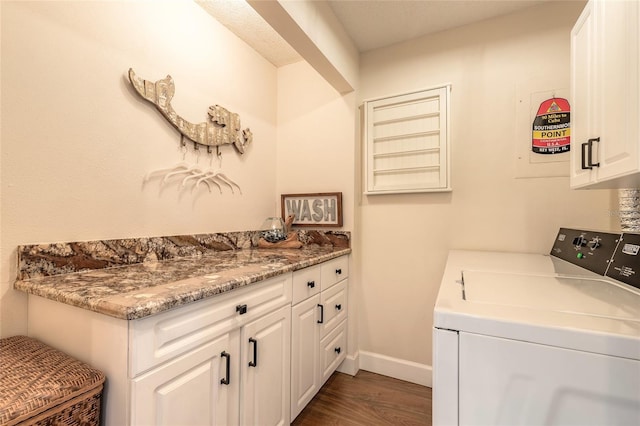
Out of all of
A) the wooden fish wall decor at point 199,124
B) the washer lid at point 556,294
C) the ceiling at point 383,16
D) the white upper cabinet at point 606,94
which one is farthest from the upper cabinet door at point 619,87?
the wooden fish wall decor at point 199,124

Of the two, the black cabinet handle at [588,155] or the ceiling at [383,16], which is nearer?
the black cabinet handle at [588,155]

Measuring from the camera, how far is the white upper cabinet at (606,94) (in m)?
0.83

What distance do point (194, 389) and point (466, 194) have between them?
73.8 inches

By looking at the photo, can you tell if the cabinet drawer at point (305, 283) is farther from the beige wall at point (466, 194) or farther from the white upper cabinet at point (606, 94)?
the white upper cabinet at point (606, 94)

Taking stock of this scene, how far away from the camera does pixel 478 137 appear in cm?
190

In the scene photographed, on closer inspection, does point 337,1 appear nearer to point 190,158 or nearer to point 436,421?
point 190,158

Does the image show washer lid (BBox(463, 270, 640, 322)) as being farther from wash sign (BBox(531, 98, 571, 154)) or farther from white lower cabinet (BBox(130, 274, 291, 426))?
wash sign (BBox(531, 98, 571, 154))

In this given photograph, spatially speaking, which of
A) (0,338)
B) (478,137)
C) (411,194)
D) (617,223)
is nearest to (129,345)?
(0,338)

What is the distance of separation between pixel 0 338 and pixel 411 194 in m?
2.18

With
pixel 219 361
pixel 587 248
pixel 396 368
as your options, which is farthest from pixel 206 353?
pixel 587 248

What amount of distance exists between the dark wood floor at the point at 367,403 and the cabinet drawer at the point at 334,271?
0.71 meters

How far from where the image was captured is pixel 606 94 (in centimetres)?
100

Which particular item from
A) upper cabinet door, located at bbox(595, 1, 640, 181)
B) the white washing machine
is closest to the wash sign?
upper cabinet door, located at bbox(595, 1, 640, 181)

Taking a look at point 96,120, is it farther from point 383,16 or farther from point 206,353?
point 383,16
